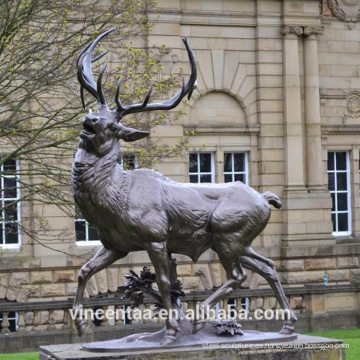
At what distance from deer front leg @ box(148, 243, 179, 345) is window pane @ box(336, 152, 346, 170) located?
20918 mm

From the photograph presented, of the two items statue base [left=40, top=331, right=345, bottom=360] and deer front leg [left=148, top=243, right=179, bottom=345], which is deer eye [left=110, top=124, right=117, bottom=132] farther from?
statue base [left=40, top=331, right=345, bottom=360]

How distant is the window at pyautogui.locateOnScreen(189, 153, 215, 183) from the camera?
3116cm

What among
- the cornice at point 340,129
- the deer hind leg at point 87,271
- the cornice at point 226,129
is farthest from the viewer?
A: the cornice at point 340,129

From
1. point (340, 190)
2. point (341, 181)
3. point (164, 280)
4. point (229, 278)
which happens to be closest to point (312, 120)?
point (341, 181)

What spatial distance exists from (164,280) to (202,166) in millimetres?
18702

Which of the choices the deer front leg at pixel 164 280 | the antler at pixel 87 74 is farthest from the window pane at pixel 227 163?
the deer front leg at pixel 164 280

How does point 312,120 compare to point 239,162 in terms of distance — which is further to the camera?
point 312,120

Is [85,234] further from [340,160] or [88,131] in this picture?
[88,131]

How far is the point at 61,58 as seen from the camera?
2198cm

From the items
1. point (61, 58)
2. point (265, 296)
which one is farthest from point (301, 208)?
point (61, 58)

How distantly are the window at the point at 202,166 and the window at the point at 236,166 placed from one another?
48 centimetres

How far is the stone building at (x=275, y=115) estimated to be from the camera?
30.6 meters

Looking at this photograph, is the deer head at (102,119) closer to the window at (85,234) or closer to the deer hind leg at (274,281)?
the deer hind leg at (274,281)

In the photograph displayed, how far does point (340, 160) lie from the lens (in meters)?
33.1
